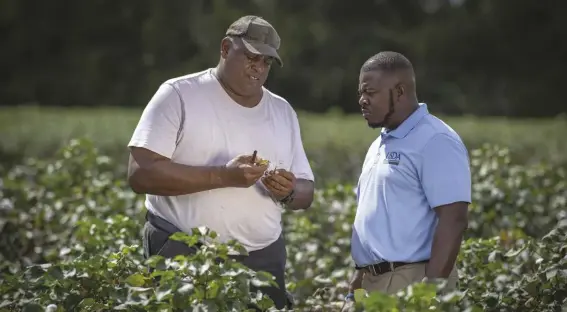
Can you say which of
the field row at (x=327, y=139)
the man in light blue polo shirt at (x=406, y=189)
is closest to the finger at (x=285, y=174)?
the man in light blue polo shirt at (x=406, y=189)

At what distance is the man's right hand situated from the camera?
4.43 meters

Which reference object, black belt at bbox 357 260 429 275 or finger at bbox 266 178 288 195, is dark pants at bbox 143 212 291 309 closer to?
finger at bbox 266 178 288 195

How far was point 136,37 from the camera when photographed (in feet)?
88.8

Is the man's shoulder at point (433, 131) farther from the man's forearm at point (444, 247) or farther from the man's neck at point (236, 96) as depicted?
the man's neck at point (236, 96)

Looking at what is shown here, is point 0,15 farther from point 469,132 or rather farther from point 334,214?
point 334,214

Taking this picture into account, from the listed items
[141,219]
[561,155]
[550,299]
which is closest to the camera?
[550,299]

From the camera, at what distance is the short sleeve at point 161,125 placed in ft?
14.7

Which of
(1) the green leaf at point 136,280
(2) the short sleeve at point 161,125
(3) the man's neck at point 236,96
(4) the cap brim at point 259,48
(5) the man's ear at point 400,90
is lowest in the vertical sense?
(1) the green leaf at point 136,280

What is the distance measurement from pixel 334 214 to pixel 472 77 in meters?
20.9

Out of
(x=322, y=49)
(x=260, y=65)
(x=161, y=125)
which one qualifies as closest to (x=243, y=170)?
(x=161, y=125)

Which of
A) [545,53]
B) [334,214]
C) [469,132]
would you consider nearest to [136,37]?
[545,53]

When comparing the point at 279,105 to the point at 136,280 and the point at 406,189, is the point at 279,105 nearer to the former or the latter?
the point at 406,189

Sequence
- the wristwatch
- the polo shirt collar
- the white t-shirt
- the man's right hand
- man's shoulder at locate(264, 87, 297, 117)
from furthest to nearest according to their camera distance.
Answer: man's shoulder at locate(264, 87, 297, 117) < the wristwatch < the white t-shirt < the man's right hand < the polo shirt collar

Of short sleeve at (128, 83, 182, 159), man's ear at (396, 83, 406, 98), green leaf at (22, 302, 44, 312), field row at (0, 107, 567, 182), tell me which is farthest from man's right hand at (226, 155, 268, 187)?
field row at (0, 107, 567, 182)
